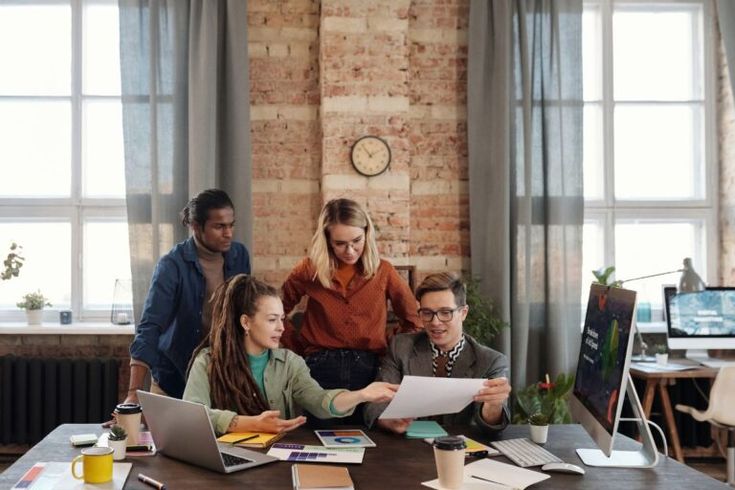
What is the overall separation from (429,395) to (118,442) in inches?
33.3

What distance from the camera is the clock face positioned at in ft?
14.3

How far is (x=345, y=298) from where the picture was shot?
3.03 metres

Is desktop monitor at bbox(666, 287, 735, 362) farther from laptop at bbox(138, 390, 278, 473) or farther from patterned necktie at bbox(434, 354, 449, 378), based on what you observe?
laptop at bbox(138, 390, 278, 473)

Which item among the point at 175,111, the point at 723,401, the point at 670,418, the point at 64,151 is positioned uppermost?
the point at 175,111

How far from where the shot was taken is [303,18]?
4656 mm

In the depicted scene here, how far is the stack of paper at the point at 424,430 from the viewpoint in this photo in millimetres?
2213

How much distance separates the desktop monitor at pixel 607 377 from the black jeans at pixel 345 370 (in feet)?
3.23

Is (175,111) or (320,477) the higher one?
(175,111)

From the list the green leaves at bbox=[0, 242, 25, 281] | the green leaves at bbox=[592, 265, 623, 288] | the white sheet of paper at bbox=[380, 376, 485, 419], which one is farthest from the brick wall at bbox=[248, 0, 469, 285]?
the white sheet of paper at bbox=[380, 376, 485, 419]

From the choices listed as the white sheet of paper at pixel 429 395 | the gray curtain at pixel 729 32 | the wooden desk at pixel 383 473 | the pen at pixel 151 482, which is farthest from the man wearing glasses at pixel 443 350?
the gray curtain at pixel 729 32

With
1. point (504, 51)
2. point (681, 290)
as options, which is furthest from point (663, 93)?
point (681, 290)

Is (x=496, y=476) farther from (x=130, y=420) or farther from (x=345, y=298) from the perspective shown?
(x=345, y=298)

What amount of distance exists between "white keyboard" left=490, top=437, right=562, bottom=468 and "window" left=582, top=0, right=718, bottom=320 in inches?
119

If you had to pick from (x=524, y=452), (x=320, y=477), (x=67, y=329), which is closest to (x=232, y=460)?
(x=320, y=477)
